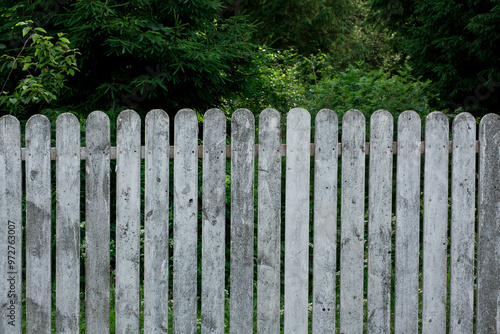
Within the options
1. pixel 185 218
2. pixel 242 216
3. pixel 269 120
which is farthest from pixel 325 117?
pixel 185 218

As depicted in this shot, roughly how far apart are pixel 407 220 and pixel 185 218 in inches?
58.8

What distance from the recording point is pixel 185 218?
3.41 m

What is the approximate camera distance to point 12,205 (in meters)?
3.39

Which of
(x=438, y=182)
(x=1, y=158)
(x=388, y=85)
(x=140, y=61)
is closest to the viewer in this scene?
(x=1, y=158)

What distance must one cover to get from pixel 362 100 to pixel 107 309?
3.68 metres

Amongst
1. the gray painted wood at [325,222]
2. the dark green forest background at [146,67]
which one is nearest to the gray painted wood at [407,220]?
the gray painted wood at [325,222]

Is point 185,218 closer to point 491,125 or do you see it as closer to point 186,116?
point 186,116

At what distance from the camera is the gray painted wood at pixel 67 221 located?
3.36 meters

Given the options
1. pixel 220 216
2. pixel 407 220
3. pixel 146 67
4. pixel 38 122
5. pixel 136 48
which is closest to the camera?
pixel 38 122

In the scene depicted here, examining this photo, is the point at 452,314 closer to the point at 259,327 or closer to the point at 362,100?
the point at 259,327

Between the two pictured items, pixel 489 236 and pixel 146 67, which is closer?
pixel 489 236

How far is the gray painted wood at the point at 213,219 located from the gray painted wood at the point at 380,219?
100cm

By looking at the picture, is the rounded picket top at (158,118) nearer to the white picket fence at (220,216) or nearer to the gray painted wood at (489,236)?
the white picket fence at (220,216)

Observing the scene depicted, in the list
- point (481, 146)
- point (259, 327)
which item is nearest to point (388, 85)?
point (481, 146)
